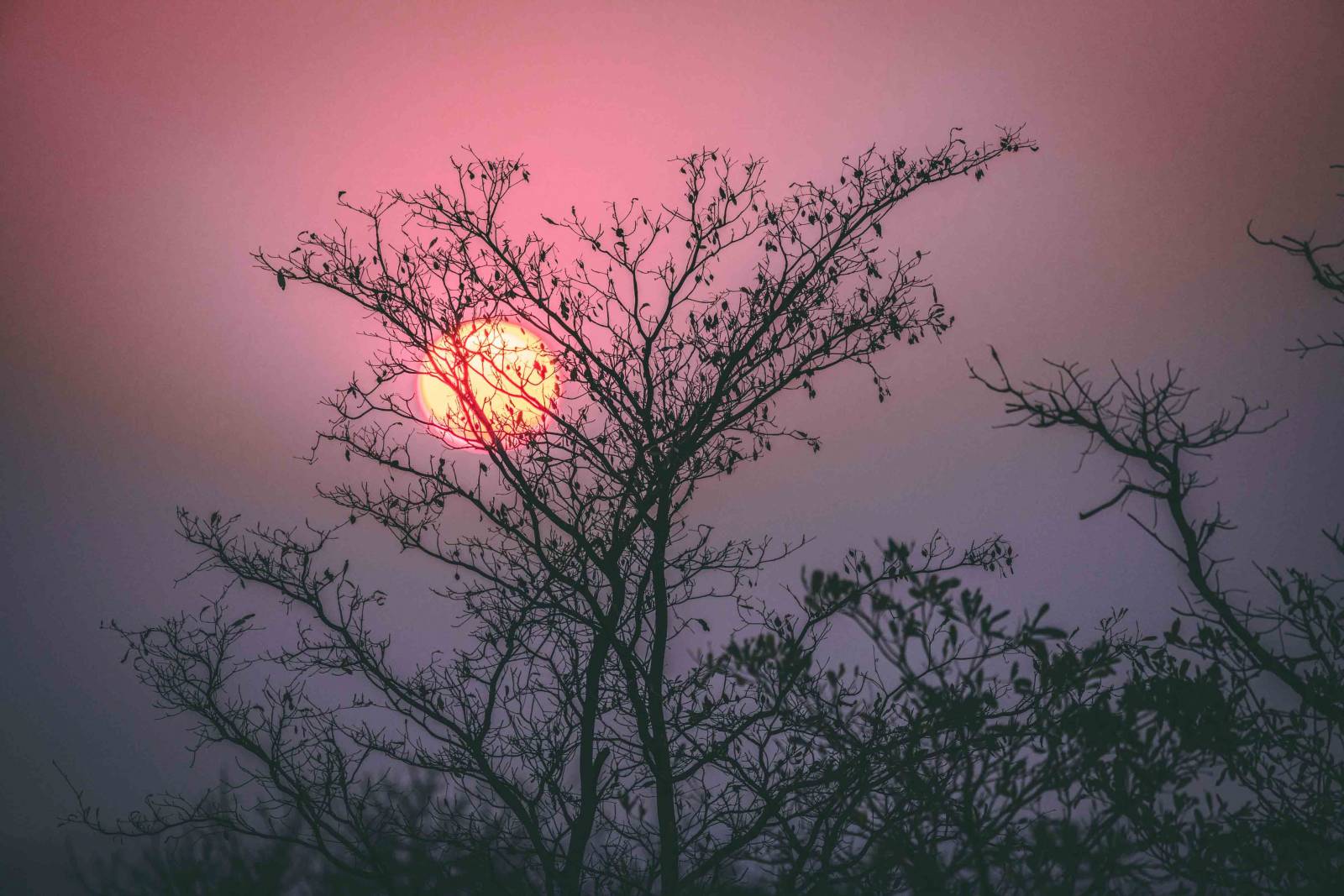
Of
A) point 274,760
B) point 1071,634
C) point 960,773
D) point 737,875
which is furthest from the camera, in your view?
point 274,760

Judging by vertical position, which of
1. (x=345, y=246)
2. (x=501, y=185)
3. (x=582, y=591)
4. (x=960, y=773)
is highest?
(x=501, y=185)

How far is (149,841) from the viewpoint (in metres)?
9.62

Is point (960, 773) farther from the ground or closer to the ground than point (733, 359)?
closer to the ground

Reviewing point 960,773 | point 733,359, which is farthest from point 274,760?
point 960,773

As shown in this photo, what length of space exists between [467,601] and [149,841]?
219 inches

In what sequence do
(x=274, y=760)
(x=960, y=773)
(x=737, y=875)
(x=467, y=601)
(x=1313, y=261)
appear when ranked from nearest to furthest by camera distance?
1. (x=960, y=773)
2. (x=1313, y=261)
3. (x=737, y=875)
4. (x=467, y=601)
5. (x=274, y=760)

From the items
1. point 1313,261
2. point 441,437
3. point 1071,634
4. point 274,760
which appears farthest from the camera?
point 274,760

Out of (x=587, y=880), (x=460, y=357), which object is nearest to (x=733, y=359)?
(x=460, y=357)

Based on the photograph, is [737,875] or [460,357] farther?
[460,357]

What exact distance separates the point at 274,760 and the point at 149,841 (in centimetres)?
246

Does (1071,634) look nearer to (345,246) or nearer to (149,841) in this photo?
(345,246)

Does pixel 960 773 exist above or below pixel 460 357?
below

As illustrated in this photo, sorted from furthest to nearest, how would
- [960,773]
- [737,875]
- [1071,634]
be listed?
[737,875]
[1071,634]
[960,773]

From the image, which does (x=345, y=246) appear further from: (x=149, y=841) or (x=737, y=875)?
(x=149, y=841)
